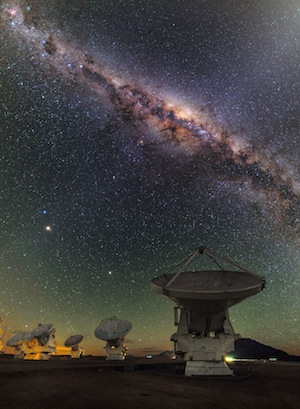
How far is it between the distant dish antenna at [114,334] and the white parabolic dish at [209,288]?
65.8 ft

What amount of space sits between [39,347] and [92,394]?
40.8 m

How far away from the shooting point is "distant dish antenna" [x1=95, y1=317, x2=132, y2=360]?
143ft

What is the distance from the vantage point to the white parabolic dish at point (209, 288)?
2239 centimetres

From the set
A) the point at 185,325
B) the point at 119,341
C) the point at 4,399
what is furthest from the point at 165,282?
the point at 119,341

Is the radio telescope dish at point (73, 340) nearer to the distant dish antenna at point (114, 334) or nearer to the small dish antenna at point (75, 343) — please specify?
the small dish antenna at point (75, 343)

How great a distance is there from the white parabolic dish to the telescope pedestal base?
3.23 meters

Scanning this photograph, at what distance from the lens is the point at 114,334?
143 ft

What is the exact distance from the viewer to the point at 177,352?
24.5 m

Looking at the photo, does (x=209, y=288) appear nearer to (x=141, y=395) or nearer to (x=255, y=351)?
(x=141, y=395)

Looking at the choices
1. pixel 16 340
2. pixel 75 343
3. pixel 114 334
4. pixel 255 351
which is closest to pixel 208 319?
pixel 114 334

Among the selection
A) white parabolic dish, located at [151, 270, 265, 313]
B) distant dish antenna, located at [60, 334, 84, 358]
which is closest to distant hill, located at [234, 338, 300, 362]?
distant dish antenna, located at [60, 334, 84, 358]

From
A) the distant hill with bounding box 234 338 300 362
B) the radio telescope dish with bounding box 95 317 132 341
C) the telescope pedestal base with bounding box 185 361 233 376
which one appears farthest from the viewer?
the distant hill with bounding box 234 338 300 362

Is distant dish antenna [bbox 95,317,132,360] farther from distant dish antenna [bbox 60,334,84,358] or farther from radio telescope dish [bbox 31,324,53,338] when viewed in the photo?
distant dish antenna [bbox 60,334,84,358]

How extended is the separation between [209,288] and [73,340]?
3855 cm
